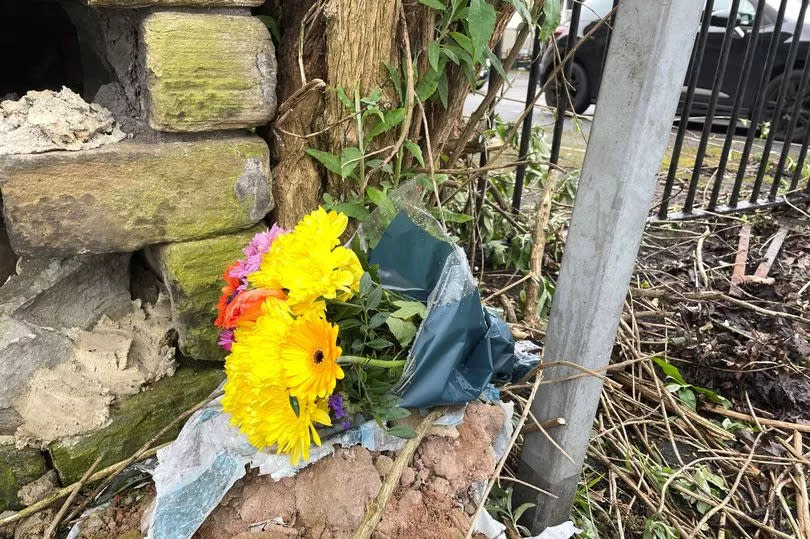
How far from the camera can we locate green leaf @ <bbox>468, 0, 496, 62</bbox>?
1388 millimetres

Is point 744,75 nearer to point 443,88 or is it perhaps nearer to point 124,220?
point 443,88

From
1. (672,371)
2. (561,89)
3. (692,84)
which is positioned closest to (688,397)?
(672,371)

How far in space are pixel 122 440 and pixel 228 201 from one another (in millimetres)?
656

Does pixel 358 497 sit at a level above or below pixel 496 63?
below

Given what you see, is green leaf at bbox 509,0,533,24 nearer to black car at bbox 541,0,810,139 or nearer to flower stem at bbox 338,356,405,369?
flower stem at bbox 338,356,405,369

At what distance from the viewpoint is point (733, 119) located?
314 centimetres

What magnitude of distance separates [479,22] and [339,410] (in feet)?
3.12

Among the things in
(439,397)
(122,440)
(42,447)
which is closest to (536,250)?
(439,397)

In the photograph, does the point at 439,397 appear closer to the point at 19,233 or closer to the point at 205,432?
the point at 205,432

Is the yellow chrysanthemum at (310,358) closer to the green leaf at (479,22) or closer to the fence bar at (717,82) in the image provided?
the green leaf at (479,22)

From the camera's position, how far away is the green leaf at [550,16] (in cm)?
150

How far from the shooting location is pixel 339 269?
123 centimetres

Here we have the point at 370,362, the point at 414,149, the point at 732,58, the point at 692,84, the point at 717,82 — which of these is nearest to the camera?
the point at 370,362

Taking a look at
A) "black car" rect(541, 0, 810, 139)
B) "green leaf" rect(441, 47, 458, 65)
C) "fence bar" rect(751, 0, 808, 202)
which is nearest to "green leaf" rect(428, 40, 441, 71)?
"green leaf" rect(441, 47, 458, 65)
